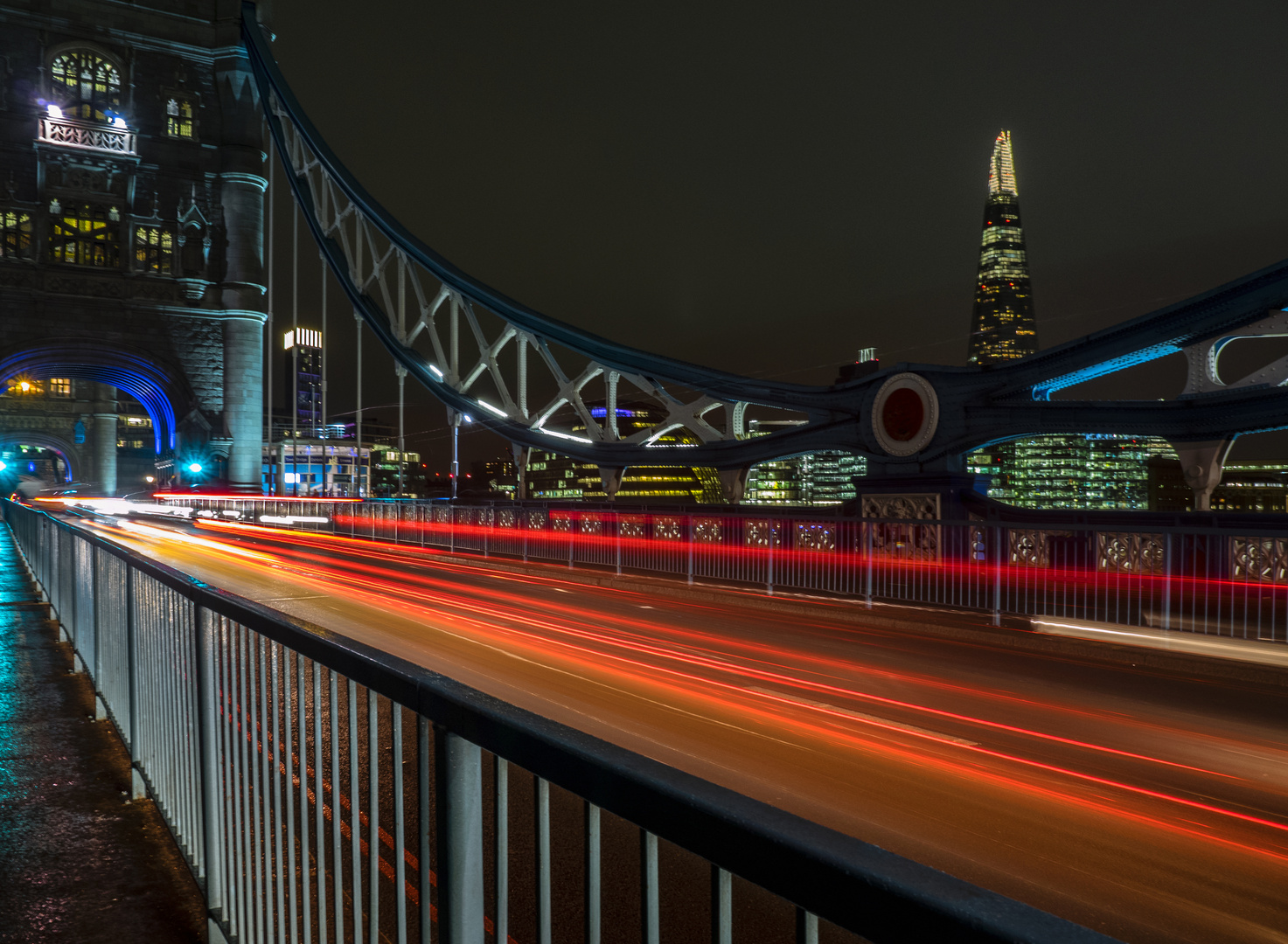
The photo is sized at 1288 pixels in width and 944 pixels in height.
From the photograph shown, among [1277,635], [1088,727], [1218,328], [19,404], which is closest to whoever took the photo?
→ [1088,727]

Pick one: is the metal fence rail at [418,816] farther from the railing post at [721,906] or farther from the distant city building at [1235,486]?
the distant city building at [1235,486]

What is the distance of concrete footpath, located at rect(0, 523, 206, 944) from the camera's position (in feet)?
10.4

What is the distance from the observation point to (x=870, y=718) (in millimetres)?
6500

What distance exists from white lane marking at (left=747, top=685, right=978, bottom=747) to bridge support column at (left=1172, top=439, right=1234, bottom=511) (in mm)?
11843

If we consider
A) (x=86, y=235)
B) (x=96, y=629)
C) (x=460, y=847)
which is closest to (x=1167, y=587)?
(x=460, y=847)

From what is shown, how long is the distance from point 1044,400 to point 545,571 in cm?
1073

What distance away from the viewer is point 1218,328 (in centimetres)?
1602

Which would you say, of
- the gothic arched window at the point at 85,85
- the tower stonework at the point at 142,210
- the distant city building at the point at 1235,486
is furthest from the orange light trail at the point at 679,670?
the distant city building at the point at 1235,486

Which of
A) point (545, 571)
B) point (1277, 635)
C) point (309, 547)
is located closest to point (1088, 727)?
point (1277, 635)

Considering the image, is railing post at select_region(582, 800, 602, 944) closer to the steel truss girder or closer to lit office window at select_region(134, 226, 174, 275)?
the steel truss girder

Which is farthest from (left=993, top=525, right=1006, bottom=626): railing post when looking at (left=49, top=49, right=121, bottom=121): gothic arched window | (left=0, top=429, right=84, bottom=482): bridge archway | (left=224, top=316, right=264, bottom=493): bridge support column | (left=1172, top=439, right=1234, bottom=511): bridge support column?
(left=0, top=429, right=84, bottom=482): bridge archway

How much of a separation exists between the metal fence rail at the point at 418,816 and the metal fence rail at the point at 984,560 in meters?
Answer: 7.63

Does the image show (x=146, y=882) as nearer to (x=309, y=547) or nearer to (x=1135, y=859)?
(x=1135, y=859)

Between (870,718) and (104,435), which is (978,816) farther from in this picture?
(104,435)
